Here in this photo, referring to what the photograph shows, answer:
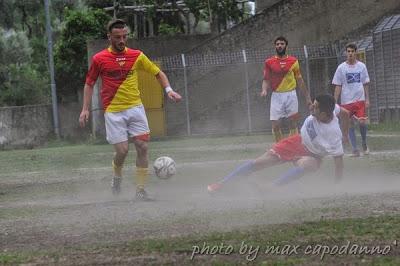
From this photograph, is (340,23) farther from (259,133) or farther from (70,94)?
(70,94)

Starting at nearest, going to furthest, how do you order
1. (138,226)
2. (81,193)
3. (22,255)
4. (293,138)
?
(22,255)
(138,226)
(293,138)
(81,193)

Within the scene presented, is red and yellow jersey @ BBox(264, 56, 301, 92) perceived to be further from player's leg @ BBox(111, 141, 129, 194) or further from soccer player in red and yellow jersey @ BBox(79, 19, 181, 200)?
player's leg @ BBox(111, 141, 129, 194)

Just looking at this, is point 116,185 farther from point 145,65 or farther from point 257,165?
point 257,165

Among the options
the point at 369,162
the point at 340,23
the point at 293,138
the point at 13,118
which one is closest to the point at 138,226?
the point at 293,138

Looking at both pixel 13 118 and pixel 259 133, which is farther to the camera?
pixel 13 118

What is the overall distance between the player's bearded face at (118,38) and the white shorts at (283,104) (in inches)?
165

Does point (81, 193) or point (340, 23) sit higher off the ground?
point (340, 23)

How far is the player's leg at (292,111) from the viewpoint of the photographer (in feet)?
42.4

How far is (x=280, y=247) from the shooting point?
580 centimetres

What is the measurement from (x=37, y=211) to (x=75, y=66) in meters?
31.1

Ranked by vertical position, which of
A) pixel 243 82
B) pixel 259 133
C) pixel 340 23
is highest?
pixel 340 23

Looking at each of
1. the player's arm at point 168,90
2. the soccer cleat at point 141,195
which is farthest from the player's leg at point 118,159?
the player's arm at point 168,90

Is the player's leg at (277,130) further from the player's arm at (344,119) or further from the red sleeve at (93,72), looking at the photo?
the red sleeve at (93,72)

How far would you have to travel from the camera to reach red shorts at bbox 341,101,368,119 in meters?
13.8
